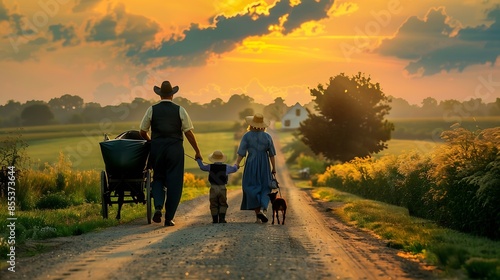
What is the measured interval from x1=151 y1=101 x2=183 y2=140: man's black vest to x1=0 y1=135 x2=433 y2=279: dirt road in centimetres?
220

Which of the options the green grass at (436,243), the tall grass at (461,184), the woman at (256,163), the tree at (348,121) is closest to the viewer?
the green grass at (436,243)

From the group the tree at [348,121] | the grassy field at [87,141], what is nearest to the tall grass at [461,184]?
the tree at [348,121]

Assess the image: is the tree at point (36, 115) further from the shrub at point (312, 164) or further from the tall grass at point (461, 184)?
the tall grass at point (461, 184)

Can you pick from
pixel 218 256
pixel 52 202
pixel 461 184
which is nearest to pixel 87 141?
pixel 52 202

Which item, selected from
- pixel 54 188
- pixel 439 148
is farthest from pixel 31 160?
pixel 439 148

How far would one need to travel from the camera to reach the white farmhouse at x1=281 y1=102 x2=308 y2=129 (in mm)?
161750

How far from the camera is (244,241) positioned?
13062mm

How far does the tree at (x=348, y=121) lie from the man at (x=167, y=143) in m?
52.0

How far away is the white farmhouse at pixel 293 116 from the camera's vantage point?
161750mm

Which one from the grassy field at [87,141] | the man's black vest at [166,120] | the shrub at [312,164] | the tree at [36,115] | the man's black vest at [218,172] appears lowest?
the shrub at [312,164]

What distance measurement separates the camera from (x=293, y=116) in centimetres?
16262

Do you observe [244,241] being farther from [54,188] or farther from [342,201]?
[342,201]

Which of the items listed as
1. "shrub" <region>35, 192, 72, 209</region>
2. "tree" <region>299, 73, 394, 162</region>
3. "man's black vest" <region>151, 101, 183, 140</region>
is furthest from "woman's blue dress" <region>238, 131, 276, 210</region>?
"tree" <region>299, 73, 394, 162</region>

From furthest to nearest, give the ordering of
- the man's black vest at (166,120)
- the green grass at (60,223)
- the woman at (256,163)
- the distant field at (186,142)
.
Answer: the distant field at (186,142), the woman at (256,163), the man's black vest at (166,120), the green grass at (60,223)
